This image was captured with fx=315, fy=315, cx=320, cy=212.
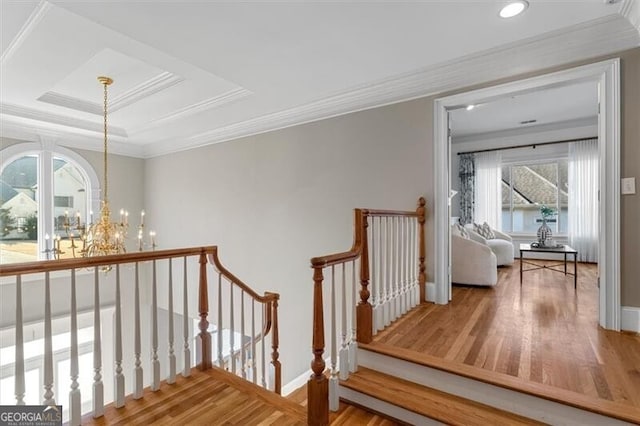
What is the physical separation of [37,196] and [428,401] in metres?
6.28

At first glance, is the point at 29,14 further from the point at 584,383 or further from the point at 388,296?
the point at 584,383

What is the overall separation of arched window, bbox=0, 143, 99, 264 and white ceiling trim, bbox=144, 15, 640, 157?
3.81 meters

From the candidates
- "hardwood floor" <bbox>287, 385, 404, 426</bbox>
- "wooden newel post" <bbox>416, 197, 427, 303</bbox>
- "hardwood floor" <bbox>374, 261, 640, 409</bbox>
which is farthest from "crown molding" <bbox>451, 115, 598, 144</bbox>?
"hardwood floor" <bbox>287, 385, 404, 426</bbox>

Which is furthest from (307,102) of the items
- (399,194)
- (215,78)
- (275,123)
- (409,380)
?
(409,380)

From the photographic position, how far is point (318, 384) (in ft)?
6.36

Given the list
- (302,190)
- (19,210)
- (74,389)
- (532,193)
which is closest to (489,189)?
(532,193)

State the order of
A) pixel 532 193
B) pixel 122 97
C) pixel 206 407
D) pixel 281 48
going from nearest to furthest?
1. pixel 206 407
2. pixel 281 48
3. pixel 122 97
4. pixel 532 193

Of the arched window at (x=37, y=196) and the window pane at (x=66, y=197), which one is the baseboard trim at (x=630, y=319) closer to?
the arched window at (x=37, y=196)

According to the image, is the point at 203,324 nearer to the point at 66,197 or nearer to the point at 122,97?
the point at 122,97

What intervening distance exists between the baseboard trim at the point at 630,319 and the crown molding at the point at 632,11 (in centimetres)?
209

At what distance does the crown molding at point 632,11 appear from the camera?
2.13 metres

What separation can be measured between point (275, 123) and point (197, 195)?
218 centimetres

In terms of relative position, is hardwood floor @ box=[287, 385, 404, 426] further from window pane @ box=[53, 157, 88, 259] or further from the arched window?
window pane @ box=[53, 157, 88, 259]

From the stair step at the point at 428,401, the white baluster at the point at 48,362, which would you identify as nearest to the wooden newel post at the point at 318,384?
the stair step at the point at 428,401
